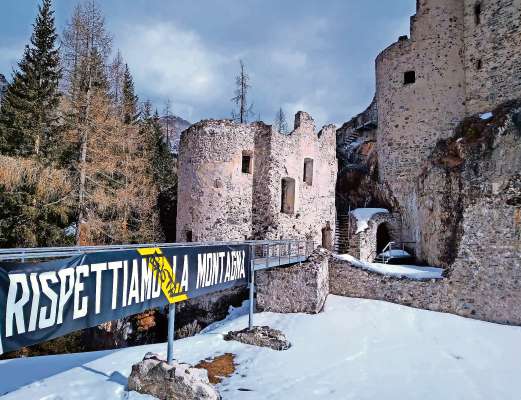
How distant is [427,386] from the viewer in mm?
5961

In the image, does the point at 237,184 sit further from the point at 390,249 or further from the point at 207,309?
the point at 390,249

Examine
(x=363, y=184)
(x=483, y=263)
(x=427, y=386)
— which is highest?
(x=363, y=184)

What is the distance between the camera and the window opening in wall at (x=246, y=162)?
13.1 m

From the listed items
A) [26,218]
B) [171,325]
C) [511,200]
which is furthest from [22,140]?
[511,200]

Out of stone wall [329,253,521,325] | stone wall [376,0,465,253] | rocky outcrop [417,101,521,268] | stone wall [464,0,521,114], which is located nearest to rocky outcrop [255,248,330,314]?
stone wall [329,253,521,325]

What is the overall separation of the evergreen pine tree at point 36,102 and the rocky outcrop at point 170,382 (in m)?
8.78

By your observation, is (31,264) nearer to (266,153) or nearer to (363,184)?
(266,153)

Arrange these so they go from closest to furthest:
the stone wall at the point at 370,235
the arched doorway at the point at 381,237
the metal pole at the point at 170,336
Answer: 1. the metal pole at the point at 170,336
2. the stone wall at the point at 370,235
3. the arched doorway at the point at 381,237

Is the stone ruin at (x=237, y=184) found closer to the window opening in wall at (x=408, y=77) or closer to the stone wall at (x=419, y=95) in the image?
the stone wall at (x=419, y=95)

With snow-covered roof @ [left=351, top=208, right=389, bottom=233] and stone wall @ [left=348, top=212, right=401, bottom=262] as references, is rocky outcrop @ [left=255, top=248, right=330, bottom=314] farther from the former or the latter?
snow-covered roof @ [left=351, top=208, right=389, bottom=233]

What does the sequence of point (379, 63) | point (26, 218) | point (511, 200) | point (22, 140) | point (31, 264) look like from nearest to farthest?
point (31, 264) → point (511, 200) → point (26, 218) → point (22, 140) → point (379, 63)

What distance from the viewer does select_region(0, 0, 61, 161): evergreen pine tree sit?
39.9 feet

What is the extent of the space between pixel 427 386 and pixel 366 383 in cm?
103

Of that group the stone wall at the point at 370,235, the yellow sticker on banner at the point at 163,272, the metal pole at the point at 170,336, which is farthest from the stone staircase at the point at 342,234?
the yellow sticker on banner at the point at 163,272
